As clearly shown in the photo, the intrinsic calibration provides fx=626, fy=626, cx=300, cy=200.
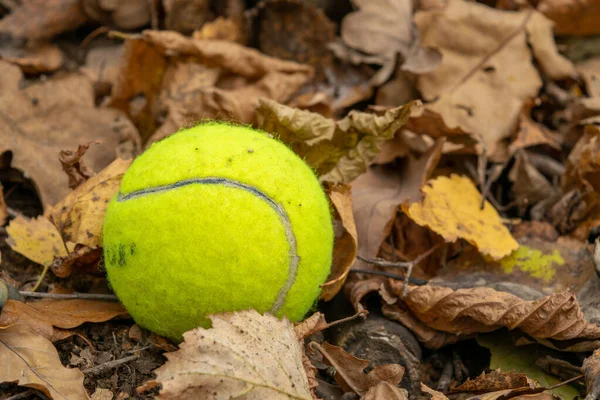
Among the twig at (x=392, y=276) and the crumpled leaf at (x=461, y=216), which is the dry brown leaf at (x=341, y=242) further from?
the crumpled leaf at (x=461, y=216)

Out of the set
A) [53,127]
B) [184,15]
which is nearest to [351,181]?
[53,127]


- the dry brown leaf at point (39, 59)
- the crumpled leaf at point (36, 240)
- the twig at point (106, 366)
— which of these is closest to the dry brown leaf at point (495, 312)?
the twig at point (106, 366)

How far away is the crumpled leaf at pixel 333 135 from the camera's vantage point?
2.63m

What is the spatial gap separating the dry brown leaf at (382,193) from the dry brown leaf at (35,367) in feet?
3.98

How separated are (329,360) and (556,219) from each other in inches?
59.2

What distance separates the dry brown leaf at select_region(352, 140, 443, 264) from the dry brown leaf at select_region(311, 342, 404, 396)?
54cm

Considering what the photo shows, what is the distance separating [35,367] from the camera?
1869 millimetres

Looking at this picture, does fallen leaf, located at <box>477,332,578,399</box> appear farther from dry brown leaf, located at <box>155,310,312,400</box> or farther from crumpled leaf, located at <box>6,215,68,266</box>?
crumpled leaf, located at <box>6,215,68,266</box>

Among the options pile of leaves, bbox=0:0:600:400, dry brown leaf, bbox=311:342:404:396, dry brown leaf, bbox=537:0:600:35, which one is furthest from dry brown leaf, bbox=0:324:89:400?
dry brown leaf, bbox=537:0:600:35

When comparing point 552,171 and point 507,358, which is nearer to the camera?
point 507,358

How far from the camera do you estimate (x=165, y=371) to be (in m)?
1.69

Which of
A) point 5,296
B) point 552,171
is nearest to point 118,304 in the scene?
point 5,296

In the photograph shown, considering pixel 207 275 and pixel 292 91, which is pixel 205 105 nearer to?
pixel 292 91

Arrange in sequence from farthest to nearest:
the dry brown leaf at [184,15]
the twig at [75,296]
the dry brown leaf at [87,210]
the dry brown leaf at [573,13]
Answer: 1. the dry brown leaf at [573,13]
2. the dry brown leaf at [184,15]
3. the dry brown leaf at [87,210]
4. the twig at [75,296]
